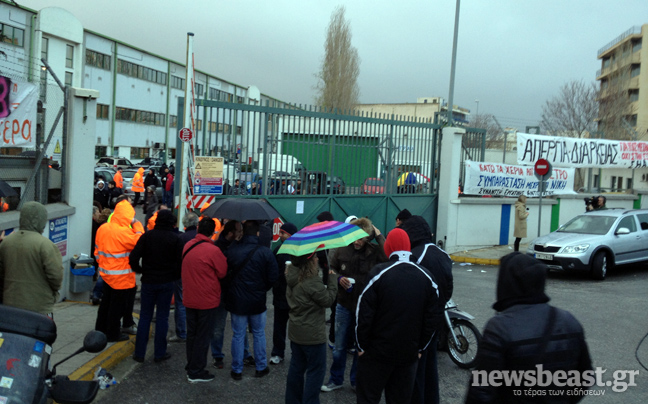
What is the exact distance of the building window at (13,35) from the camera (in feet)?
126

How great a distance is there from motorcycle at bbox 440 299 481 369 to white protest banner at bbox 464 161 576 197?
32.3 ft

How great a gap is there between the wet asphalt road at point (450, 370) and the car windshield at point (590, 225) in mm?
2610

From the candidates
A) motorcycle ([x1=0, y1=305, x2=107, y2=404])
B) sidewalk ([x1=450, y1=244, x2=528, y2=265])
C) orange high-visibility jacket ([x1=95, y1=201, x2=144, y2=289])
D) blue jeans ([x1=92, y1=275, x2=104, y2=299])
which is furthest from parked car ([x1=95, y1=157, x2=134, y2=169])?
motorcycle ([x1=0, y1=305, x2=107, y2=404])

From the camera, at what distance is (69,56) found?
45.3 meters

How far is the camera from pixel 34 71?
8.88m

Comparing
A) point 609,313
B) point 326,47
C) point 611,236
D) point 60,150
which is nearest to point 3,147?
point 60,150

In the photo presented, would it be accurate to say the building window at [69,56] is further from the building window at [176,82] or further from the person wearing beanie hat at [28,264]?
the person wearing beanie hat at [28,264]

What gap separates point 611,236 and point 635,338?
570cm

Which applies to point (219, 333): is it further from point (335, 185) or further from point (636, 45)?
point (636, 45)

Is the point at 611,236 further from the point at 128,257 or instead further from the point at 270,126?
the point at 128,257

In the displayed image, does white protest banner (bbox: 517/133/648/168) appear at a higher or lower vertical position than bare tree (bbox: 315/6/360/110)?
lower

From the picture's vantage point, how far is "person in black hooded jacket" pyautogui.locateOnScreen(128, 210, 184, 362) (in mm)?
6598

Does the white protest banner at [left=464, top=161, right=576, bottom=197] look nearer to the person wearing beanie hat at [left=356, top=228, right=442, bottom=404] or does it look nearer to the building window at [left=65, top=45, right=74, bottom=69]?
the person wearing beanie hat at [left=356, top=228, right=442, bottom=404]

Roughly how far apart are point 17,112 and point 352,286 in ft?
19.6
